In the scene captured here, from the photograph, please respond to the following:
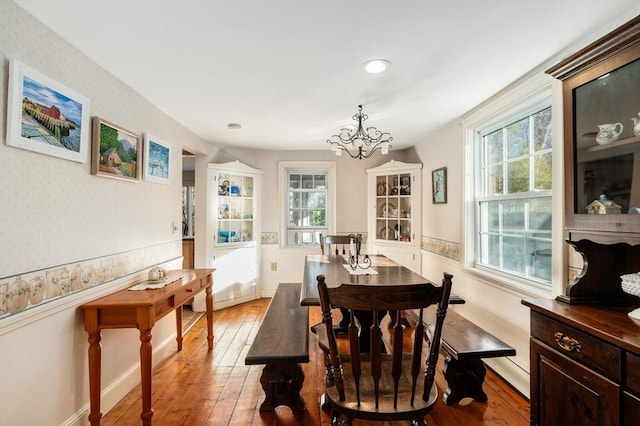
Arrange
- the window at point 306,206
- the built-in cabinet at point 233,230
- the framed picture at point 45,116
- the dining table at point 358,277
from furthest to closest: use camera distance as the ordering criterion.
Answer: the window at point 306,206
the built-in cabinet at point 233,230
the dining table at point 358,277
the framed picture at point 45,116

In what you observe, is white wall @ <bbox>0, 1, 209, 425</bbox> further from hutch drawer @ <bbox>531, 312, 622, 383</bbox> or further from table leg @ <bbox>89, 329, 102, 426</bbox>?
hutch drawer @ <bbox>531, 312, 622, 383</bbox>

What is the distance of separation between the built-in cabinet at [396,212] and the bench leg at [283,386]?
2682 mm

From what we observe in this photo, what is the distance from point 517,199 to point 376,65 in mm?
1534

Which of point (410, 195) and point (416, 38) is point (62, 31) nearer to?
point (416, 38)

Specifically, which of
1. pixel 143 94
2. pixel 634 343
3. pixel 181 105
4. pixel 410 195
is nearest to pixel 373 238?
pixel 410 195

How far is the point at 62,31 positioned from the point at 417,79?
2.19 m

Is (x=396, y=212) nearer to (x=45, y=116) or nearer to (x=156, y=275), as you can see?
(x=156, y=275)

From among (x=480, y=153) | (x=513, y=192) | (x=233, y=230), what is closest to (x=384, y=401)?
(x=513, y=192)

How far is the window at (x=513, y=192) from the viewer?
7.22ft

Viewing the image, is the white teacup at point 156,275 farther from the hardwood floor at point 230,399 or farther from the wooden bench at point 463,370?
the wooden bench at point 463,370

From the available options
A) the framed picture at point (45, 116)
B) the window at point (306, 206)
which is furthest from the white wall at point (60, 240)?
the window at point (306, 206)

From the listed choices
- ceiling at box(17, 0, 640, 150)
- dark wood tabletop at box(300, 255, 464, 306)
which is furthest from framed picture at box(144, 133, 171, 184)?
dark wood tabletop at box(300, 255, 464, 306)

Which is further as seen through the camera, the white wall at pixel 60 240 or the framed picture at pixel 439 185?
the framed picture at pixel 439 185

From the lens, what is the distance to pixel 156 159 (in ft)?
9.20
